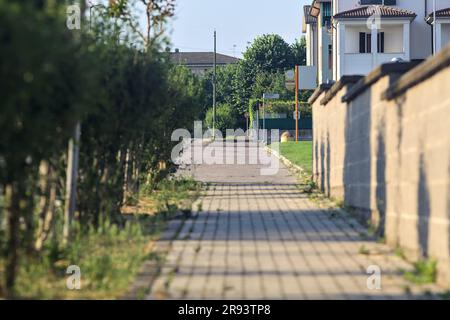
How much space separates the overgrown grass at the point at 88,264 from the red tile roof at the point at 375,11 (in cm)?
4805

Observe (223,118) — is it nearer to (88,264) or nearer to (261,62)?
(261,62)

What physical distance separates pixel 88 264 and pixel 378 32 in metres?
53.4

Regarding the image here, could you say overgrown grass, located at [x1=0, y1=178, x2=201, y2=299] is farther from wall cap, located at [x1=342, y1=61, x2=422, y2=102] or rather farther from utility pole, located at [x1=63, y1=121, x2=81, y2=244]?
wall cap, located at [x1=342, y1=61, x2=422, y2=102]

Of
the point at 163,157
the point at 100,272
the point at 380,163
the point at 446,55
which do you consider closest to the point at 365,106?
the point at 380,163

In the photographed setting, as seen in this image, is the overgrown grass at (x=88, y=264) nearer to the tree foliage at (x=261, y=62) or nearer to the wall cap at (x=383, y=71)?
the wall cap at (x=383, y=71)

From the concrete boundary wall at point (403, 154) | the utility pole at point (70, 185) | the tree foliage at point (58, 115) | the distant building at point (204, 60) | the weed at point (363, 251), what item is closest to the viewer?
the tree foliage at point (58, 115)

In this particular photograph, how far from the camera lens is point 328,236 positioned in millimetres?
12039

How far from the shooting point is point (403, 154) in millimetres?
10367

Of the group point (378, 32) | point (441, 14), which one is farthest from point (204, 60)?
point (441, 14)

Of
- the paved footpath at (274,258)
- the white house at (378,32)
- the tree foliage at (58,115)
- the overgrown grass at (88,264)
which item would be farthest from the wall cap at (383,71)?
the white house at (378,32)

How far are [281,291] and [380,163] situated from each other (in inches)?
178

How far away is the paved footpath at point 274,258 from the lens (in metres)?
7.94

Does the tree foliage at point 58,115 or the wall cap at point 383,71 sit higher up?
the wall cap at point 383,71
